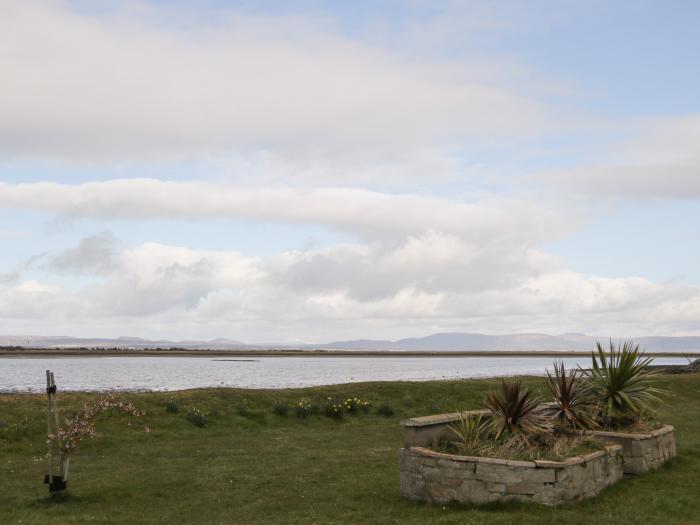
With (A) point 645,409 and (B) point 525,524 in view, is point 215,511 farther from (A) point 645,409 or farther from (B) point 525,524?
(A) point 645,409

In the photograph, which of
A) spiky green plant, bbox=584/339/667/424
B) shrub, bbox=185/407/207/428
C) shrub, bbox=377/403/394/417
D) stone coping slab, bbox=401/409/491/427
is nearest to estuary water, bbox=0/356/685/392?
shrub, bbox=377/403/394/417

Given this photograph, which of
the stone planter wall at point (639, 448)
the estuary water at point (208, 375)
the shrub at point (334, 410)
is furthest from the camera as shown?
the estuary water at point (208, 375)

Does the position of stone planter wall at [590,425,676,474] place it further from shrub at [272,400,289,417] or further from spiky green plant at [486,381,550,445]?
shrub at [272,400,289,417]

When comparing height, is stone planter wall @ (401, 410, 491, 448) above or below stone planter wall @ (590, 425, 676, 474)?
above

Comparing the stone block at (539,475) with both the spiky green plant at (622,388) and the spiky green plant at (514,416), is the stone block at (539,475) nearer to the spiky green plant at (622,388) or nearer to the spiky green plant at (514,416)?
the spiky green plant at (514,416)

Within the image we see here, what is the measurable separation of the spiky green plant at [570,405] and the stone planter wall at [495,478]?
211cm

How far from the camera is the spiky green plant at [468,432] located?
51.9 ft

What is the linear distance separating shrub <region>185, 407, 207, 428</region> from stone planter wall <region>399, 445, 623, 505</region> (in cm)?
1574

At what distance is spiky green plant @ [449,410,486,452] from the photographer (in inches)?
623

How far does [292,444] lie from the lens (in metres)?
25.2

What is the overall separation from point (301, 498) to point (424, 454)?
3.26 metres

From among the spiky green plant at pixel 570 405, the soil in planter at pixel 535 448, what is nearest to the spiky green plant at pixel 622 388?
the spiky green plant at pixel 570 405

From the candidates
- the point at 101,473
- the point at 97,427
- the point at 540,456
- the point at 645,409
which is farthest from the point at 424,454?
the point at 97,427

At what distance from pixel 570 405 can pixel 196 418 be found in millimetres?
17188
